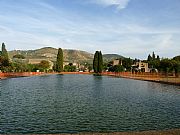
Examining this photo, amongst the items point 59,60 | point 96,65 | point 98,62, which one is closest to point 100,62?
point 98,62

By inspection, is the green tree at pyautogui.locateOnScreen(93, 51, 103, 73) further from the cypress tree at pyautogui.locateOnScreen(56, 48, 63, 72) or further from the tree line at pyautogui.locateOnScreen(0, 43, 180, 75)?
the cypress tree at pyautogui.locateOnScreen(56, 48, 63, 72)

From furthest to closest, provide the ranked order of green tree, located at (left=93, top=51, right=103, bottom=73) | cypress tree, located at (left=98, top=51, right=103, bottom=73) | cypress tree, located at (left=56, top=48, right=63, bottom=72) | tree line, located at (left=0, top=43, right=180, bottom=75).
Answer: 1. cypress tree, located at (left=56, top=48, right=63, bottom=72)
2. green tree, located at (left=93, top=51, right=103, bottom=73)
3. cypress tree, located at (left=98, top=51, right=103, bottom=73)
4. tree line, located at (left=0, top=43, right=180, bottom=75)

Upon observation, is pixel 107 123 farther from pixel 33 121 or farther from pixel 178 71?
pixel 178 71

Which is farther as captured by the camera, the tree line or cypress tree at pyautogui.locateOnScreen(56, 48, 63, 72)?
cypress tree at pyautogui.locateOnScreen(56, 48, 63, 72)

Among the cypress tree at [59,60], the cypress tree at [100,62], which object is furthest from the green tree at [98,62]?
the cypress tree at [59,60]

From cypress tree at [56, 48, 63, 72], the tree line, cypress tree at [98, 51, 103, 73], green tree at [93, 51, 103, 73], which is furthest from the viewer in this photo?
cypress tree at [56, 48, 63, 72]

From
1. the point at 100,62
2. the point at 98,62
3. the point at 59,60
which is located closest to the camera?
the point at 100,62

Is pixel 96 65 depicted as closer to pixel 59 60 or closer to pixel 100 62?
pixel 100 62

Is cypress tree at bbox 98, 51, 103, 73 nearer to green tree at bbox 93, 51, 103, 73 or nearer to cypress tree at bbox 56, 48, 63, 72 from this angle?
green tree at bbox 93, 51, 103, 73

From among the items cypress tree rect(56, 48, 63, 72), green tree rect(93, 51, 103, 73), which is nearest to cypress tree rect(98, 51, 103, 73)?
green tree rect(93, 51, 103, 73)

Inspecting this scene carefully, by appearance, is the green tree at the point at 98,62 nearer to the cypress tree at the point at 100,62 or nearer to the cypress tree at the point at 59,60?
the cypress tree at the point at 100,62

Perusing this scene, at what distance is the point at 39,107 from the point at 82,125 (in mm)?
7498

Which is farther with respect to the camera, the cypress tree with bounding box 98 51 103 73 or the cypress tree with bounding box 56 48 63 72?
the cypress tree with bounding box 56 48 63 72

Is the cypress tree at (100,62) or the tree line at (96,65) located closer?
the tree line at (96,65)
